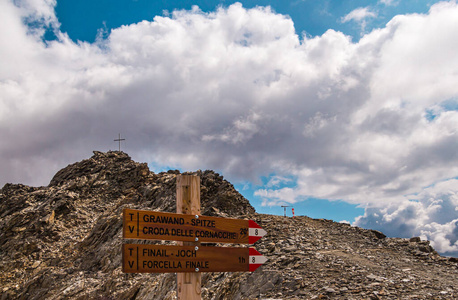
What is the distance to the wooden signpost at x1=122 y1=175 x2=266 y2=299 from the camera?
600 centimetres

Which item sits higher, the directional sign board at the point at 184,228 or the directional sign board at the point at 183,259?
the directional sign board at the point at 184,228

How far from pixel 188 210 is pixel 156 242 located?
19310mm

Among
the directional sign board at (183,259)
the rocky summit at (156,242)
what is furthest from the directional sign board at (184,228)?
the rocky summit at (156,242)

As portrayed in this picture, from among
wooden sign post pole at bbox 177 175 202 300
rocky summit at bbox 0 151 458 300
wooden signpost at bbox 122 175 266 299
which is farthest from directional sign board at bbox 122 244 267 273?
rocky summit at bbox 0 151 458 300

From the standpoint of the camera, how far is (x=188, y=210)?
6.71 m

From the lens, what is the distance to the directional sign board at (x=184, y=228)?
5973 millimetres

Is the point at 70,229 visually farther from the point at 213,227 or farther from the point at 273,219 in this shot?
the point at 213,227

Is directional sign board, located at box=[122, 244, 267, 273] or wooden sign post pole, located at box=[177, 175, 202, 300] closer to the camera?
directional sign board, located at box=[122, 244, 267, 273]

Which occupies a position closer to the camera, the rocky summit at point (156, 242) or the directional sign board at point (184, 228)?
the directional sign board at point (184, 228)

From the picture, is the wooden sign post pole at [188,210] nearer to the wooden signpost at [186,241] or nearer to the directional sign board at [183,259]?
the wooden signpost at [186,241]

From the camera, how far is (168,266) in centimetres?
621

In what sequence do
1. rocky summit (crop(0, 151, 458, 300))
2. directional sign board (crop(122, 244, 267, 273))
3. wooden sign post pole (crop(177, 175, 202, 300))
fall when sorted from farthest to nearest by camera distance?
rocky summit (crop(0, 151, 458, 300)), wooden sign post pole (crop(177, 175, 202, 300)), directional sign board (crop(122, 244, 267, 273))

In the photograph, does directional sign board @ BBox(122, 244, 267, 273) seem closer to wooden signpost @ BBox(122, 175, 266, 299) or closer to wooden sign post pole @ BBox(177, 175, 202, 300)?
wooden signpost @ BBox(122, 175, 266, 299)

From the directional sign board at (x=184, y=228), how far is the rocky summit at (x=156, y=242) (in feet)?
19.4
